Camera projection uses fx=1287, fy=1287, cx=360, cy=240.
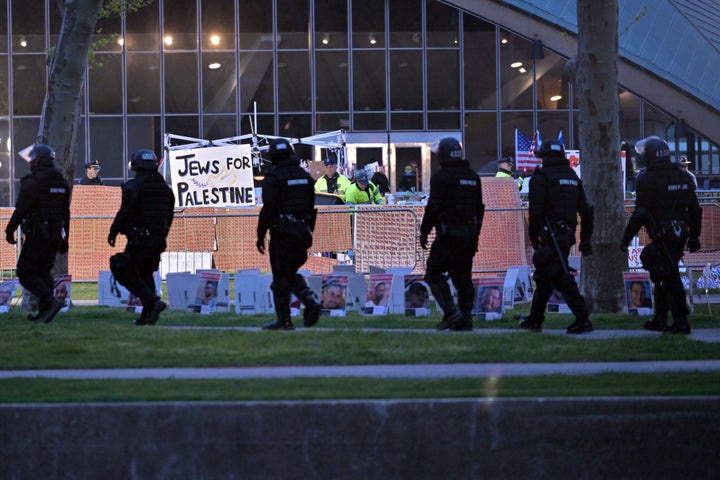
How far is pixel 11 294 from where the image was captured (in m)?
14.7

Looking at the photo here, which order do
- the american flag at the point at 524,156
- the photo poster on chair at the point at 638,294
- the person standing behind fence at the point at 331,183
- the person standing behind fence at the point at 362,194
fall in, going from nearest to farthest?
1. the photo poster on chair at the point at 638,294
2. the person standing behind fence at the point at 362,194
3. the person standing behind fence at the point at 331,183
4. the american flag at the point at 524,156

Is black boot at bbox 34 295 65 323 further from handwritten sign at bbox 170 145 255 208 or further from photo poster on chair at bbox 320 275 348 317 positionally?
handwritten sign at bbox 170 145 255 208

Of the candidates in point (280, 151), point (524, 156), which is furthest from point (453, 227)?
point (524, 156)

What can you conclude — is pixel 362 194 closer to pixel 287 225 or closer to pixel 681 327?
pixel 287 225

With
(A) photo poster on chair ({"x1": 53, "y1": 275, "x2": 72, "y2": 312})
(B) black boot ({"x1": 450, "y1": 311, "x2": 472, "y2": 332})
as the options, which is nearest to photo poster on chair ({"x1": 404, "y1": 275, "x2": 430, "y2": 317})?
Result: (B) black boot ({"x1": 450, "y1": 311, "x2": 472, "y2": 332})

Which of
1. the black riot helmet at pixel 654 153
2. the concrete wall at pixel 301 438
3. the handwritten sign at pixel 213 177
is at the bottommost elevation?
the concrete wall at pixel 301 438

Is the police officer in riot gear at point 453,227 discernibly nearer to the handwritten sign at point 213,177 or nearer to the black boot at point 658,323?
the black boot at point 658,323

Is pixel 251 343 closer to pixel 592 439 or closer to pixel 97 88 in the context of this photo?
pixel 592 439

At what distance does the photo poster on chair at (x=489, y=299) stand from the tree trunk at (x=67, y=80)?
5.29 meters

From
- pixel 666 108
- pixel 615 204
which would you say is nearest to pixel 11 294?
pixel 615 204

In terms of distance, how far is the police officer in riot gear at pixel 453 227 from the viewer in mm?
12289

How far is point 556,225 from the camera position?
1223 centimetres

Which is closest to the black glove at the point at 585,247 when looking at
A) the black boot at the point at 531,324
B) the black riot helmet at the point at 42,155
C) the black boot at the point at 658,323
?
the black boot at the point at 531,324

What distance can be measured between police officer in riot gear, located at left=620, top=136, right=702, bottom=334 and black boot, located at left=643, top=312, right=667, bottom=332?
0.18 metres
